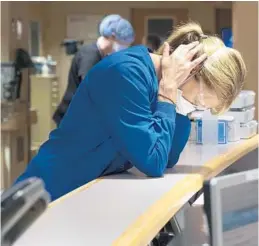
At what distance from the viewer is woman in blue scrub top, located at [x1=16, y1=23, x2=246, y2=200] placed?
1.37 metres

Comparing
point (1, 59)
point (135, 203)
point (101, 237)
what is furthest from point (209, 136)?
point (1, 59)

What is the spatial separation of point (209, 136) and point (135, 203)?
Answer: 1085mm

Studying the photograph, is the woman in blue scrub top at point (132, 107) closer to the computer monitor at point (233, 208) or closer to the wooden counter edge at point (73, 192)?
the wooden counter edge at point (73, 192)

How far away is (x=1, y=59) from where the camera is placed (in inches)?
177

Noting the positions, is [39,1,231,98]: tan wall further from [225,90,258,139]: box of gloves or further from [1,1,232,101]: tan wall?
[225,90,258,139]: box of gloves

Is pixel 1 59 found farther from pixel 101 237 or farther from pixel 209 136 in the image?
pixel 101 237

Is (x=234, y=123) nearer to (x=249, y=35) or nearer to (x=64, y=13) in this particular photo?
(x=249, y=35)

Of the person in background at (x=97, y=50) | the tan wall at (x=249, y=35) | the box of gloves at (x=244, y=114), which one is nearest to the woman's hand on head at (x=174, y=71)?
the box of gloves at (x=244, y=114)

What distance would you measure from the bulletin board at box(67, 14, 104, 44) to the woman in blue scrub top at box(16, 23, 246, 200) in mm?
5213

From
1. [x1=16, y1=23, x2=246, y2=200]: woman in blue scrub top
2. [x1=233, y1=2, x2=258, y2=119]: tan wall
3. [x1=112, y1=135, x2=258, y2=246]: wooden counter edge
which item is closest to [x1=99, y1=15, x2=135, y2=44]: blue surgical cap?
[x1=233, y1=2, x2=258, y2=119]: tan wall

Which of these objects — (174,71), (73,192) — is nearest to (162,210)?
(73,192)

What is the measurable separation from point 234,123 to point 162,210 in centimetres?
121

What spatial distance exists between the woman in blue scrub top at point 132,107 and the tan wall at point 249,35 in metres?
1.83

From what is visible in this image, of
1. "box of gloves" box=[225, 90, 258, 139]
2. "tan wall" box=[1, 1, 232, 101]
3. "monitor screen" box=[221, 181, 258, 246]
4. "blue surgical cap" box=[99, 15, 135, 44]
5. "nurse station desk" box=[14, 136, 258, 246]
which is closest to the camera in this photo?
"nurse station desk" box=[14, 136, 258, 246]
